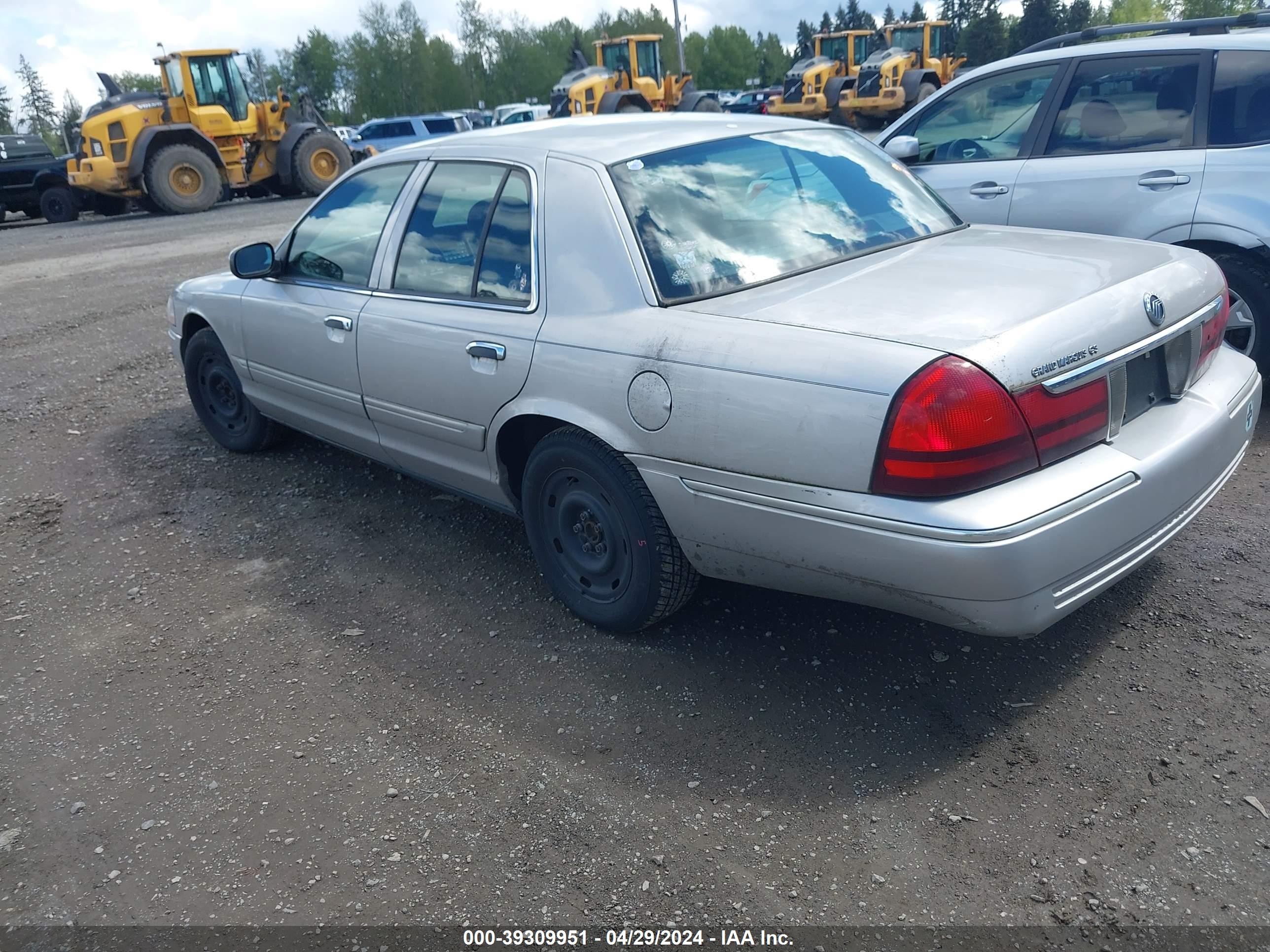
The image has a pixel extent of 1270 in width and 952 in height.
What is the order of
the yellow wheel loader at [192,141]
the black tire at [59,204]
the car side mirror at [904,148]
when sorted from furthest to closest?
the black tire at [59,204], the yellow wheel loader at [192,141], the car side mirror at [904,148]

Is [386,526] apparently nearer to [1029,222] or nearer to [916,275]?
[916,275]

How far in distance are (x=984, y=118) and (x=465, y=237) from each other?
134 inches

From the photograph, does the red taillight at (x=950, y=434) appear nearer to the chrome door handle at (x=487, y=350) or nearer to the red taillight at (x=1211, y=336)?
the red taillight at (x=1211, y=336)

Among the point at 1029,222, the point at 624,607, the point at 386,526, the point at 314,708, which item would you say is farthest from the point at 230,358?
the point at 1029,222

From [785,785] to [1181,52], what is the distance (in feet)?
14.0

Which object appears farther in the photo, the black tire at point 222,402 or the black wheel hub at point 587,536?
the black tire at point 222,402

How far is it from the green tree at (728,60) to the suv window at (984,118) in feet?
311

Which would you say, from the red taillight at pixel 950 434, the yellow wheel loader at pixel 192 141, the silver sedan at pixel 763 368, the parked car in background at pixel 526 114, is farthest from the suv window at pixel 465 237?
the parked car in background at pixel 526 114

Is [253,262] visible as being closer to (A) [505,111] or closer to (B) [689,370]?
(B) [689,370]

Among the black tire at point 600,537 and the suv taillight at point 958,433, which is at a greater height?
the suv taillight at point 958,433

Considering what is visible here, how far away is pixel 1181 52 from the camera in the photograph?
196 inches

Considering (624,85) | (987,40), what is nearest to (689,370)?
(624,85)

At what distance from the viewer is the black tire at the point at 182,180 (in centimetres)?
1942

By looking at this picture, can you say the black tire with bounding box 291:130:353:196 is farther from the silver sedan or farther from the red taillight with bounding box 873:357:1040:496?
the red taillight with bounding box 873:357:1040:496
